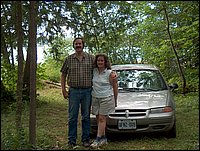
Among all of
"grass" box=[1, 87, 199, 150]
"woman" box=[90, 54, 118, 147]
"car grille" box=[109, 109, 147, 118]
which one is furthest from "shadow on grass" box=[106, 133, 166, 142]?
"woman" box=[90, 54, 118, 147]

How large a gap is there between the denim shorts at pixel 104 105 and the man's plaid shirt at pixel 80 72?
276mm

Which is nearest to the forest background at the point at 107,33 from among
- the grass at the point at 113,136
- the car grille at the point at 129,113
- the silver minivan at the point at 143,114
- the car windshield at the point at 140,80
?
the grass at the point at 113,136

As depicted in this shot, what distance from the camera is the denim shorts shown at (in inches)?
215

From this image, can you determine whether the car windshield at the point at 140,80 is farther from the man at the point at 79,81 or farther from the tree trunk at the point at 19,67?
the tree trunk at the point at 19,67

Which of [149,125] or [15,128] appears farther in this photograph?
[149,125]

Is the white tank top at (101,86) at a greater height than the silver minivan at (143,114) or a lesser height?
greater

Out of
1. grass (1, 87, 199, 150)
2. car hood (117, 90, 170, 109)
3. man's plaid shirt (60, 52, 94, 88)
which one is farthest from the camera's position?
car hood (117, 90, 170, 109)

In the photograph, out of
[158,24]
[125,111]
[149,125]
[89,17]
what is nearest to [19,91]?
[125,111]

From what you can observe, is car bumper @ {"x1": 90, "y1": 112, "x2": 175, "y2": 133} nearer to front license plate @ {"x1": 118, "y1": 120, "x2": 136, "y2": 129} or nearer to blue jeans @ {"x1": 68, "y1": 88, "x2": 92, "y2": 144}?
front license plate @ {"x1": 118, "y1": 120, "x2": 136, "y2": 129}

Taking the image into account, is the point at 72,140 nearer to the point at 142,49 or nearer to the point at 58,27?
the point at 58,27

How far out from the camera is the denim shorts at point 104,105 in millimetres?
5453

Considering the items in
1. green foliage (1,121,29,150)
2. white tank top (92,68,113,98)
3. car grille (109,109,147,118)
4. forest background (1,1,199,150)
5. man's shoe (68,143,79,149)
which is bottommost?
man's shoe (68,143,79,149)

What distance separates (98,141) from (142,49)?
9534 millimetres

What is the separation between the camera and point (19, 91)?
5379mm
